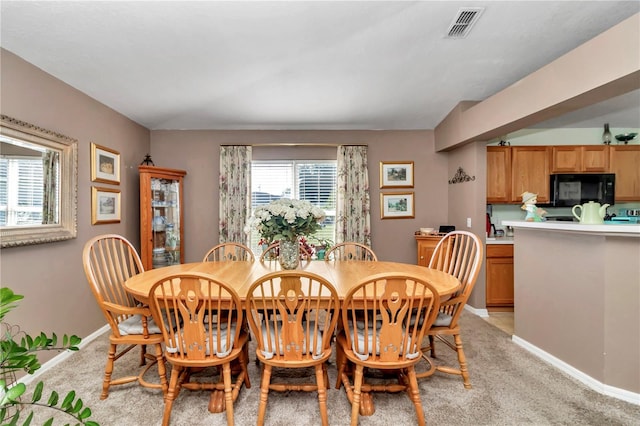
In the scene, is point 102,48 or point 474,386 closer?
point 474,386

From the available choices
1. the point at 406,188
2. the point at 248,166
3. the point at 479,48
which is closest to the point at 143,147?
the point at 248,166

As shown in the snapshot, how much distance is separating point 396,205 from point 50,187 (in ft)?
13.0

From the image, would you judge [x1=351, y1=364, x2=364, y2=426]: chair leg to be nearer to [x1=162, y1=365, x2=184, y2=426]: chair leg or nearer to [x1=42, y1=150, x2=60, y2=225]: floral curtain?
[x1=162, y1=365, x2=184, y2=426]: chair leg

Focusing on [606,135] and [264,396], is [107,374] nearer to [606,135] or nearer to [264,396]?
[264,396]

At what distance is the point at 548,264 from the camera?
2615mm

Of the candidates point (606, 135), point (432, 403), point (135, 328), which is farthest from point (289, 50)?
point (606, 135)

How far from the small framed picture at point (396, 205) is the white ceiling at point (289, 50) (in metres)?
1.24

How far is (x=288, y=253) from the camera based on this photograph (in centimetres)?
238

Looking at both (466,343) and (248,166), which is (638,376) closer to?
(466,343)

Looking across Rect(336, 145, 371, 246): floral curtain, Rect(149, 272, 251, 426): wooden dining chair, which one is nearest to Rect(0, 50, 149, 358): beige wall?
Rect(149, 272, 251, 426): wooden dining chair

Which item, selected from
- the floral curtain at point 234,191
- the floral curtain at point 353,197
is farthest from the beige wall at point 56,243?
the floral curtain at point 353,197

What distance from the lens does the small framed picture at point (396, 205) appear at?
4574 millimetres

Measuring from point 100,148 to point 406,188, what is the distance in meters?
3.86

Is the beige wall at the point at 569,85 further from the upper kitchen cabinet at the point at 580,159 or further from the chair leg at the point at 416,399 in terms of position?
the chair leg at the point at 416,399
